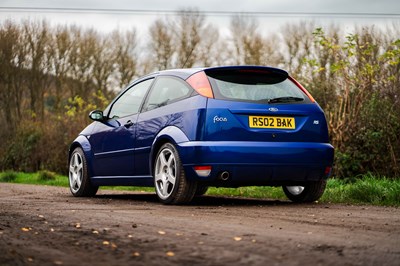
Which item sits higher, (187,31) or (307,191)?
(187,31)

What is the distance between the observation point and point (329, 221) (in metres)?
6.27

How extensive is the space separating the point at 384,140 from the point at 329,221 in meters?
5.68

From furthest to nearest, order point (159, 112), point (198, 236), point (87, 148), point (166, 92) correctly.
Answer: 1. point (87, 148)
2. point (166, 92)
3. point (159, 112)
4. point (198, 236)

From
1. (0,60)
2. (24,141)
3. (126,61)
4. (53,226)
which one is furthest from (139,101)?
(126,61)

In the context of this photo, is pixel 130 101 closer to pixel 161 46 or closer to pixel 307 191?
pixel 307 191

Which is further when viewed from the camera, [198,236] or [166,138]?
[166,138]

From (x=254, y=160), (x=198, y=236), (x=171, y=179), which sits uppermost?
(x=254, y=160)

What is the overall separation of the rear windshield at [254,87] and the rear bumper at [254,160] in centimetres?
55

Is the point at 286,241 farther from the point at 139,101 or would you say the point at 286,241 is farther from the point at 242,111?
the point at 139,101

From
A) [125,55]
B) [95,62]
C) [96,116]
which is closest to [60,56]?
[95,62]

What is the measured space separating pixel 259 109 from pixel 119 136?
2340mm

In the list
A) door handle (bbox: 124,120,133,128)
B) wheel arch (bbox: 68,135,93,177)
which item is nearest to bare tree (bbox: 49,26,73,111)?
wheel arch (bbox: 68,135,93,177)

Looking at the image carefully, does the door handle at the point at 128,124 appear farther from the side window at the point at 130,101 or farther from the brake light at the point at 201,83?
the brake light at the point at 201,83

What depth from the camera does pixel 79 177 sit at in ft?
34.4
